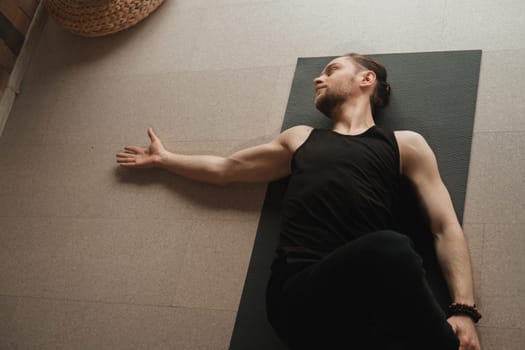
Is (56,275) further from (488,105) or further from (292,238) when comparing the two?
(488,105)

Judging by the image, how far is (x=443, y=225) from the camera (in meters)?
1.88

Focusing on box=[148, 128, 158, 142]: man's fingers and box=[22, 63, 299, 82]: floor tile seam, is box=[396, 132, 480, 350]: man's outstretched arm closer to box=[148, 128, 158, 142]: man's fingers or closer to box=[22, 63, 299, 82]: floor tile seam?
box=[22, 63, 299, 82]: floor tile seam

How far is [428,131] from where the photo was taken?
219cm

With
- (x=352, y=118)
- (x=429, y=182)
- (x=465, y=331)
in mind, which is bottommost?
(x=465, y=331)

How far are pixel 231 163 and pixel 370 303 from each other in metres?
0.91

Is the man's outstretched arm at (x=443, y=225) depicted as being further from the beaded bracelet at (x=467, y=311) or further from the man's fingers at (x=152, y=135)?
the man's fingers at (x=152, y=135)

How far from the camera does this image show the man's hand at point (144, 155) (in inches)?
98.4

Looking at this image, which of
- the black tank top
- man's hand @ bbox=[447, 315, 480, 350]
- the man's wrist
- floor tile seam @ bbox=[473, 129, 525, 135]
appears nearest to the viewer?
man's hand @ bbox=[447, 315, 480, 350]

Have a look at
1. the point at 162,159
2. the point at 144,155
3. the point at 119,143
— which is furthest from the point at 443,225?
the point at 119,143

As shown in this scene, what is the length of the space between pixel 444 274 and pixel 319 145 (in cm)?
60

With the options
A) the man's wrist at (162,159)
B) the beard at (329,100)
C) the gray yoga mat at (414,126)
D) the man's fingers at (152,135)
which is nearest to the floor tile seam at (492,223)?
the gray yoga mat at (414,126)

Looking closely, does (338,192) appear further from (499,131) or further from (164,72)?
(164,72)

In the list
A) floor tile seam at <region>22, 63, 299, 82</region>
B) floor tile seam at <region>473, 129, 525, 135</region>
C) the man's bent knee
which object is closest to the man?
the man's bent knee

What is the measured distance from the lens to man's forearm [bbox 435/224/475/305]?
1779 millimetres
